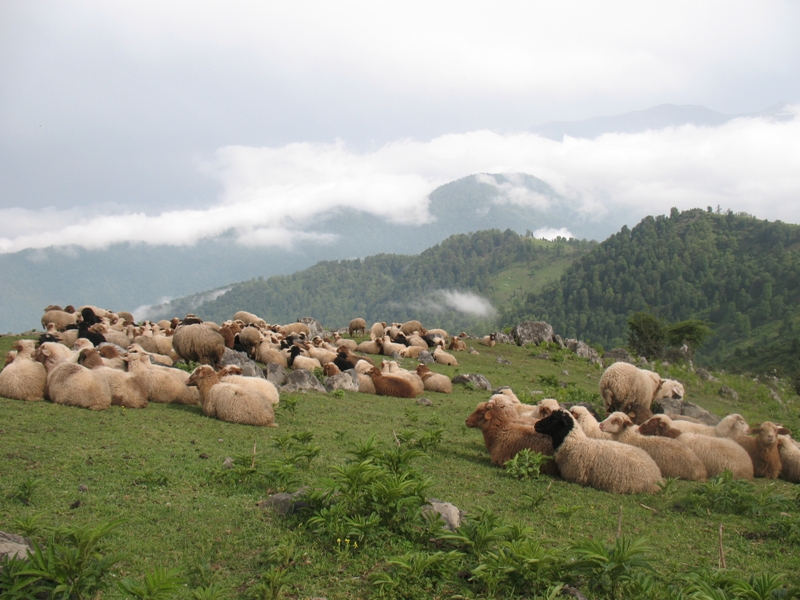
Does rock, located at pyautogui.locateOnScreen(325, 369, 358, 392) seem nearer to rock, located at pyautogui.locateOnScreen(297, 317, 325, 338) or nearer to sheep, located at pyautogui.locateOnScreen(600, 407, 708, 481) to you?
sheep, located at pyautogui.locateOnScreen(600, 407, 708, 481)

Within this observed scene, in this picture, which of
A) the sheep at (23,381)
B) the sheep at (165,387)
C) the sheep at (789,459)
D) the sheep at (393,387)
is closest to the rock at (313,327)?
the sheep at (393,387)

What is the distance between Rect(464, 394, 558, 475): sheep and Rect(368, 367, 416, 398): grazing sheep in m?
6.90

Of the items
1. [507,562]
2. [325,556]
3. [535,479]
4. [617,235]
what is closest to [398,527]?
[325,556]

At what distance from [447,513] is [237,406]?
7.55 metres

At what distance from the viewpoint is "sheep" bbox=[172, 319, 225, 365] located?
20.1 metres

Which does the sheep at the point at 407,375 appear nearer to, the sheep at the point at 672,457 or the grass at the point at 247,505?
the grass at the point at 247,505

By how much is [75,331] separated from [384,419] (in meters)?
15.6

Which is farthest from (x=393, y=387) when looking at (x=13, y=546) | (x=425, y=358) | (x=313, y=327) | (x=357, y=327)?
(x=357, y=327)

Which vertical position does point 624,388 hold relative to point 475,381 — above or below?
above

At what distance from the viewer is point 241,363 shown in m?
20.0

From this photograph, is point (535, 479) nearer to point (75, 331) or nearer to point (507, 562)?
point (507, 562)

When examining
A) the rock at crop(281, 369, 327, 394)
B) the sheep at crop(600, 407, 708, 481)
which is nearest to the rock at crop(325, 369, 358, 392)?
the rock at crop(281, 369, 327, 394)

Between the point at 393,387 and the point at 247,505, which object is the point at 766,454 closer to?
the point at 247,505

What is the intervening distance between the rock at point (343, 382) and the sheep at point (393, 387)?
0.84 m
